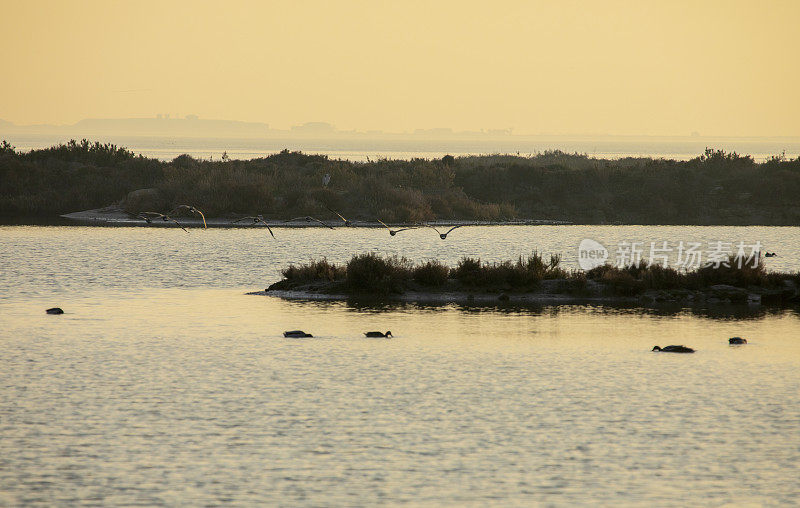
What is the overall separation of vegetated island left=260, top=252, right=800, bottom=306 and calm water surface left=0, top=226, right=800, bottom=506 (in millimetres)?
2198

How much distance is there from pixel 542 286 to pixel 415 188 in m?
50.9

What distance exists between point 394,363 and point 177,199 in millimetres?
60832

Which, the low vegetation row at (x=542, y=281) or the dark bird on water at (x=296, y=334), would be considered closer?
the dark bird on water at (x=296, y=334)

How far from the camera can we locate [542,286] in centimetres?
3875

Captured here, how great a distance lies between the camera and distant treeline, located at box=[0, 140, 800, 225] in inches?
3268

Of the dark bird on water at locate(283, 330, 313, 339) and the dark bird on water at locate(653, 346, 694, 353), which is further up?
the dark bird on water at locate(653, 346, 694, 353)

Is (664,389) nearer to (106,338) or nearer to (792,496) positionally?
(792,496)

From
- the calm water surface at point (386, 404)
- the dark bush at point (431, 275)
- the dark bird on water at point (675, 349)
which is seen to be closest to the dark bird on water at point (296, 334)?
the calm water surface at point (386, 404)

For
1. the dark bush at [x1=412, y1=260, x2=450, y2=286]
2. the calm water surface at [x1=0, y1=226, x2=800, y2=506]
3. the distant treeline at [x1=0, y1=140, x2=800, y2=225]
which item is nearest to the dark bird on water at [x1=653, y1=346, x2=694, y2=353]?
the calm water surface at [x1=0, y1=226, x2=800, y2=506]

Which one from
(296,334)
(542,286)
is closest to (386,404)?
(296,334)

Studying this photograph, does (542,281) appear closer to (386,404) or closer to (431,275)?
(431,275)

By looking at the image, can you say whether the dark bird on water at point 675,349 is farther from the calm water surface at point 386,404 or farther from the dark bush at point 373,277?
the dark bush at point 373,277

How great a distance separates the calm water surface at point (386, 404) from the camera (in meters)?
15.3

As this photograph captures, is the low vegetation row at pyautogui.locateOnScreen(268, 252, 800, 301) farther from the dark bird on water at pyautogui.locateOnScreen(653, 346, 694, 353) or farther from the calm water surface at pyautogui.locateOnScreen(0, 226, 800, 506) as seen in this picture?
the dark bird on water at pyautogui.locateOnScreen(653, 346, 694, 353)
